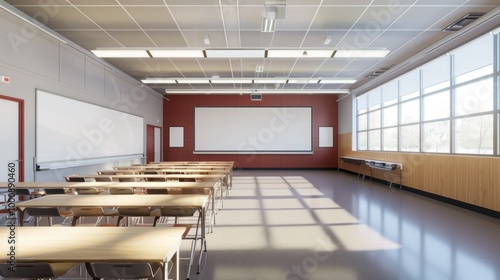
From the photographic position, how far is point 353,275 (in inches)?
107

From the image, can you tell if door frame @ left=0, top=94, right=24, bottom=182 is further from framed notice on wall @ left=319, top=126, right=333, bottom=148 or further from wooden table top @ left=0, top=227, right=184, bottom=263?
framed notice on wall @ left=319, top=126, right=333, bottom=148

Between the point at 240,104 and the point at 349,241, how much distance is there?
10.2 meters

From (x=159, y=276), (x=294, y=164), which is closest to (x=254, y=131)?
(x=294, y=164)

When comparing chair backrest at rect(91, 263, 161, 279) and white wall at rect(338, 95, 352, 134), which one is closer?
chair backrest at rect(91, 263, 161, 279)

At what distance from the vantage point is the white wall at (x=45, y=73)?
Result: 16.0 ft

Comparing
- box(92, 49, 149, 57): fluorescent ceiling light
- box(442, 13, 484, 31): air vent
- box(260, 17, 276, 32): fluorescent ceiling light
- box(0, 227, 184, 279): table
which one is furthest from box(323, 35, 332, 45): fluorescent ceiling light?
box(0, 227, 184, 279): table

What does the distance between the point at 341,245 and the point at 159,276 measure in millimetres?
2381

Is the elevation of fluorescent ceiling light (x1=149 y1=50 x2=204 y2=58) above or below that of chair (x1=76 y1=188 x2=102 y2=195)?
above

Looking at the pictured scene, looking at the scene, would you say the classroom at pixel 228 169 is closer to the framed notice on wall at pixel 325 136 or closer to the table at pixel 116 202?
the table at pixel 116 202

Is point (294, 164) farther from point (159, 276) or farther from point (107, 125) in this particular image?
point (159, 276)

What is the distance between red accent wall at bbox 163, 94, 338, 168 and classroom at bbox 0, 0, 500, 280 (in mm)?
2928

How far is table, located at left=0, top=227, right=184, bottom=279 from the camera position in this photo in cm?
151

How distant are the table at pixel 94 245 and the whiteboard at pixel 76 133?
180 inches

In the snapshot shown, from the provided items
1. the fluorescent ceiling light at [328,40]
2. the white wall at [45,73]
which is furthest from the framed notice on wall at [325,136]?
the white wall at [45,73]
